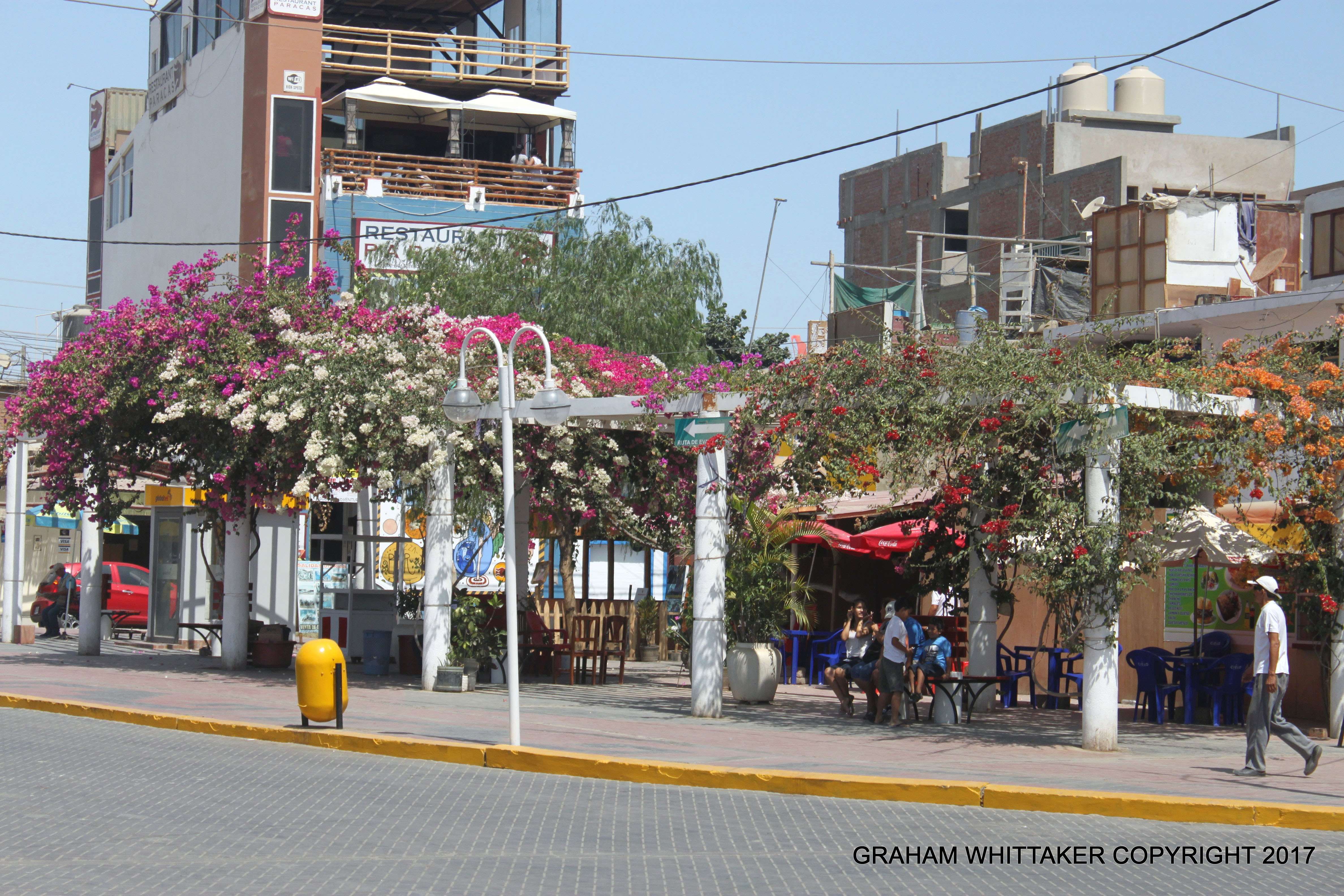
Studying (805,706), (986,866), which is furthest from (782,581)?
(986,866)

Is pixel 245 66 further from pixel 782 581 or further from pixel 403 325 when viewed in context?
Result: pixel 782 581

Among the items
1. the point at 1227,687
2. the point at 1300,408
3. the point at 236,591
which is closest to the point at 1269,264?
the point at 1227,687

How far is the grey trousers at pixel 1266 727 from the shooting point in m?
12.1

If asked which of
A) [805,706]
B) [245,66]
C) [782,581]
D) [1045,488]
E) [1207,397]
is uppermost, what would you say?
[245,66]

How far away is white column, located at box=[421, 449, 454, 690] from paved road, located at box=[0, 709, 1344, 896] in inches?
258

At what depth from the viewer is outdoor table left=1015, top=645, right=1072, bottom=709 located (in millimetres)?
19422

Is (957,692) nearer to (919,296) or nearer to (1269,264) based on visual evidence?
(1269,264)

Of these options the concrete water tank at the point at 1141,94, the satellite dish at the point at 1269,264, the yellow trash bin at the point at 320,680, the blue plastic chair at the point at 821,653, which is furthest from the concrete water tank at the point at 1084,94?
the yellow trash bin at the point at 320,680

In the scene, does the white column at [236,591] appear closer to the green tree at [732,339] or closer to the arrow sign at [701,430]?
the arrow sign at [701,430]

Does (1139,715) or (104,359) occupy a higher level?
(104,359)

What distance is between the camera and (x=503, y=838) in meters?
9.32

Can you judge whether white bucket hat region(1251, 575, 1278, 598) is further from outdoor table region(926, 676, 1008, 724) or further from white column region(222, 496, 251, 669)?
white column region(222, 496, 251, 669)

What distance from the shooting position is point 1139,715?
18312mm

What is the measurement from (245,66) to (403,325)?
86.7 ft
